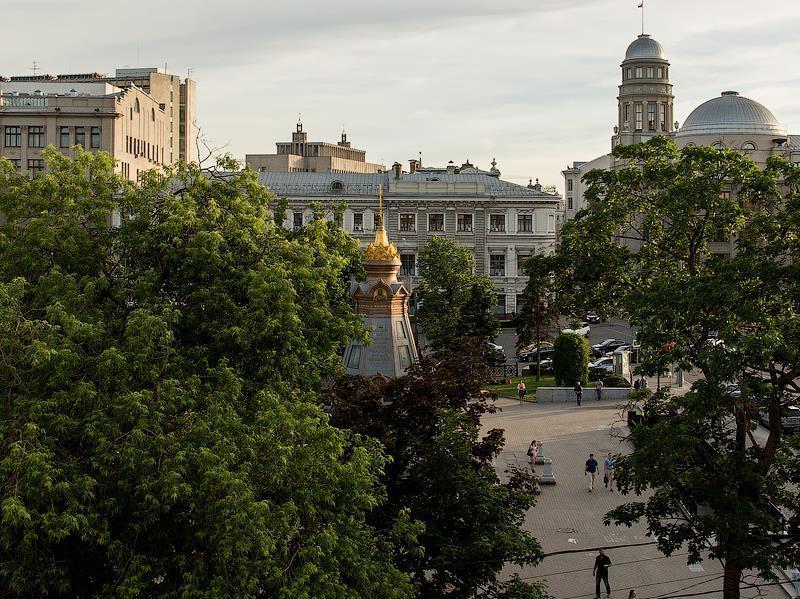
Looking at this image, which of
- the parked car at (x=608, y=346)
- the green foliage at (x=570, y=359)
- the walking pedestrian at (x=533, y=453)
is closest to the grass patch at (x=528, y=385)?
the green foliage at (x=570, y=359)

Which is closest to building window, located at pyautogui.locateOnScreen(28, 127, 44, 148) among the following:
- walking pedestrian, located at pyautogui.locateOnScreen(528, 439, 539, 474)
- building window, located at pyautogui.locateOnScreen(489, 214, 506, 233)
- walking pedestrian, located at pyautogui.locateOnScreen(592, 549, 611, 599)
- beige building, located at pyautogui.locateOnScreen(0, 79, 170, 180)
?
beige building, located at pyautogui.locateOnScreen(0, 79, 170, 180)

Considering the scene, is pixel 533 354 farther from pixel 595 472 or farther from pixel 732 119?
pixel 732 119

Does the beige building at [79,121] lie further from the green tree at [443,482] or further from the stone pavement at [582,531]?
the green tree at [443,482]

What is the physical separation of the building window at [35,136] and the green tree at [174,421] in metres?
52.5

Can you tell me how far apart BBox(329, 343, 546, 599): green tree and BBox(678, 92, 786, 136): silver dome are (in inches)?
3077

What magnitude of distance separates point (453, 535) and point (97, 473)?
7.38m

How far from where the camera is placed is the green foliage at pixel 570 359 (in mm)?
53375

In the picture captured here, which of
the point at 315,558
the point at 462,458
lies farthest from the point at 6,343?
the point at 462,458

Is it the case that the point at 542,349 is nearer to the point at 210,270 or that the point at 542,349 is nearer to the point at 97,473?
the point at 210,270

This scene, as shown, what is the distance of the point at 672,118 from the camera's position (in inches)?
4309

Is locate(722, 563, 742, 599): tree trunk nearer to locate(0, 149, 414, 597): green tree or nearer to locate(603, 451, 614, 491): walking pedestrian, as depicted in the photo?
locate(0, 149, 414, 597): green tree

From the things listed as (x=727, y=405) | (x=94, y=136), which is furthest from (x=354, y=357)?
(x=94, y=136)

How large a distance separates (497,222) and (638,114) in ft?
116

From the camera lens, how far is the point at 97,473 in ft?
53.4
